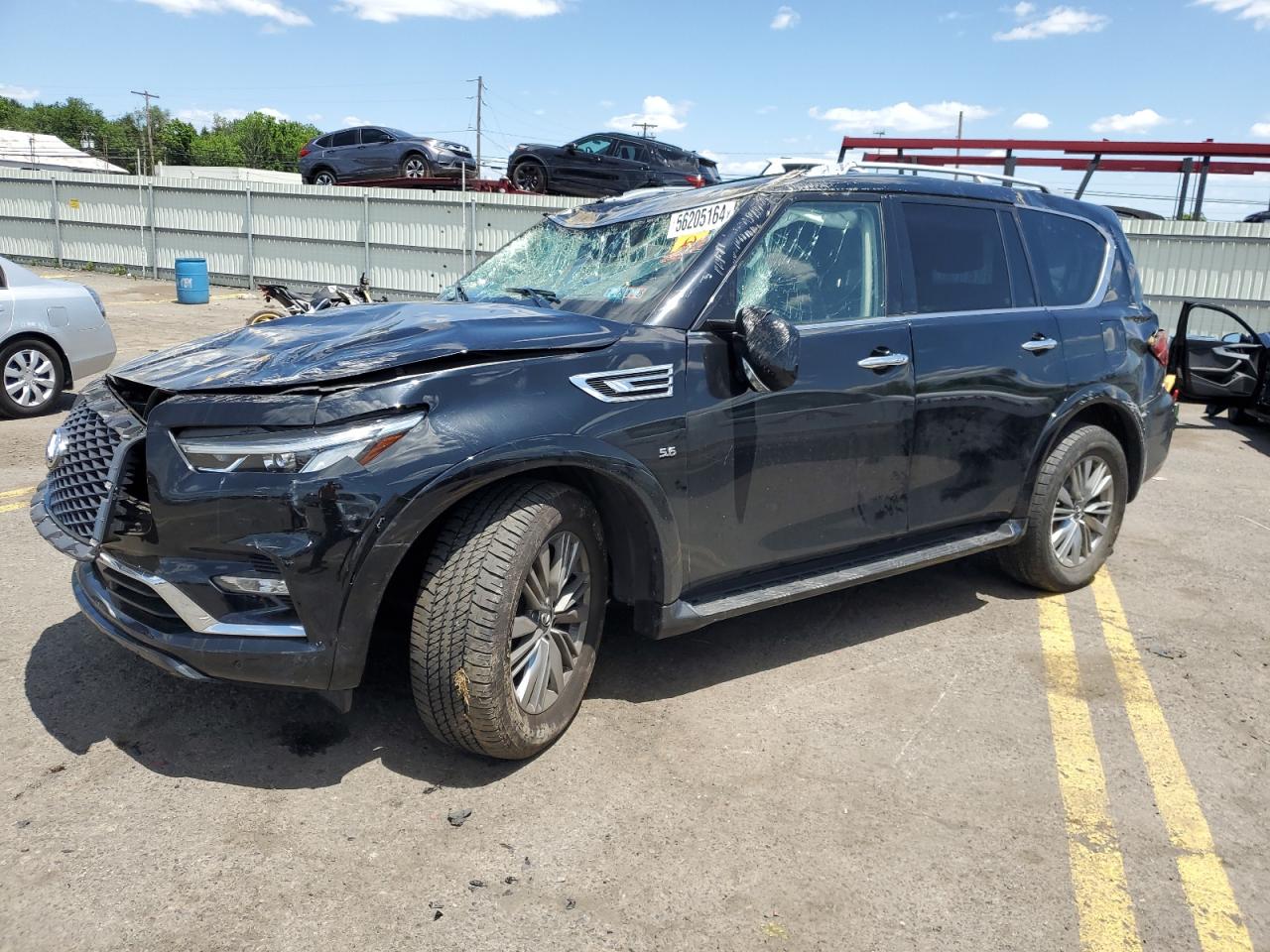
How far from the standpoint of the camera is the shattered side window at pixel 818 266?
3.68 meters

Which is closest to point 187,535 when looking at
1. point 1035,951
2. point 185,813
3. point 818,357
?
point 185,813

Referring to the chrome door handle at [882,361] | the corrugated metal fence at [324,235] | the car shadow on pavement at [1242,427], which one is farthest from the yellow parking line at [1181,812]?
the corrugated metal fence at [324,235]

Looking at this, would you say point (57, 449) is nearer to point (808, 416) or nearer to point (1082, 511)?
point (808, 416)

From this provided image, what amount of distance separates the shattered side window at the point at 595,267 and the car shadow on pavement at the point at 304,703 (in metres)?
1.46

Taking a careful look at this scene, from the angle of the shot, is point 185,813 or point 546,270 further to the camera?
point 546,270

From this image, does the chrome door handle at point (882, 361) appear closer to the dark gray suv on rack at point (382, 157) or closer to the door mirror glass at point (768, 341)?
the door mirror glass at point (768, 341)

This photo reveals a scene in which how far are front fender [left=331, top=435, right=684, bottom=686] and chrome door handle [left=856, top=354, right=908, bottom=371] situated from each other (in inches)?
43.0

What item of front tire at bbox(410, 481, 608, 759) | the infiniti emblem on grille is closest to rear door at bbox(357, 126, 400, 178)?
the infiniti emblem on grille

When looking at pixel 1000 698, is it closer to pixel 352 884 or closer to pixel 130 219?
pixel 352 884

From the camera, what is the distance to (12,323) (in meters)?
8.30

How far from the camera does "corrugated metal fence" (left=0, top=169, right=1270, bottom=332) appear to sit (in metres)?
14.5

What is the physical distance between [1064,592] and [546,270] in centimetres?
312

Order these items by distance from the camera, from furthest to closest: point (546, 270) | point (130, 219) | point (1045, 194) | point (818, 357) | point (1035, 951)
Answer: point (130, 219)
point (1045, 194)
point (546, 270)
point (818, 357)
point (1035, 951)

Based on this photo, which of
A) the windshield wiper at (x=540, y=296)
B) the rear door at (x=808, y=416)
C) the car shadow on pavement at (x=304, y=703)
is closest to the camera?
the car shadow on pavement at (x=304, y=703)
